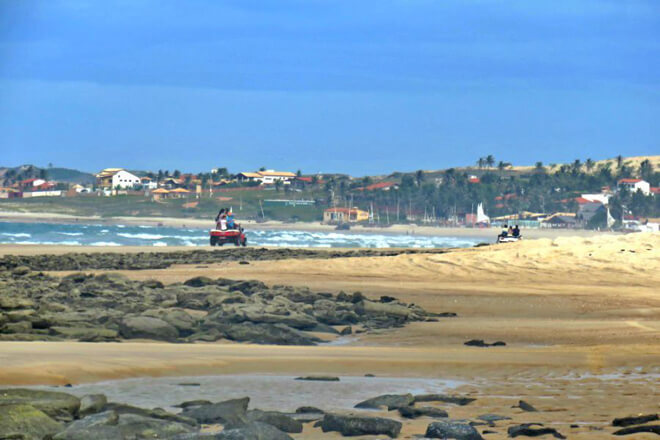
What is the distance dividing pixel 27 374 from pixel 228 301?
9255 millimetres

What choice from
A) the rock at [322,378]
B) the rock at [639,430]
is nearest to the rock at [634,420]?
the rock at [639,430]

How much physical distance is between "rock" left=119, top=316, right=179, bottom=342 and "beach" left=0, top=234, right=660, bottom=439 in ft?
0.86

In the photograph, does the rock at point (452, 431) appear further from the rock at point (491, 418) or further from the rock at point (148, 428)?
the rock at point (148, 428)

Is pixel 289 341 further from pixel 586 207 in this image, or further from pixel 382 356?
pixel 586 207

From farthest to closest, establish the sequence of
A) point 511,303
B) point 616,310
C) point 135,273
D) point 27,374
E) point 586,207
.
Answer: point 586,207
point 135,273
point 511,303
point 616,310
point 27,374

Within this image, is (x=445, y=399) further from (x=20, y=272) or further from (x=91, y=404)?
(x=20, y=272)

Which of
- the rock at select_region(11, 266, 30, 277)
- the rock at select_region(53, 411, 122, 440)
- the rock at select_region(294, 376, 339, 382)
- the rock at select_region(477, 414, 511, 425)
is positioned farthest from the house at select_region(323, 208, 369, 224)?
the rock at select_region(53, 411, 122, 440)

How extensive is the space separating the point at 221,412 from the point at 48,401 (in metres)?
1.54

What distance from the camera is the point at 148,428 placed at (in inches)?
328

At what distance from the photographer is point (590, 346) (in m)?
15.4

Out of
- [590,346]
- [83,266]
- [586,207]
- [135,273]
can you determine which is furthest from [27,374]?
[586,207]

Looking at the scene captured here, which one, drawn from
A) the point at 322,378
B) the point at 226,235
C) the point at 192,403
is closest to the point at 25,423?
the point at 192,403

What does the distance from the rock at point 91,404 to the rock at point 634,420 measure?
4691mm

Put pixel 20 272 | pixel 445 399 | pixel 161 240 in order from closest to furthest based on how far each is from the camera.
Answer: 1. pixel 445 399
2. pixel 20 272
3. pixel 161 240
